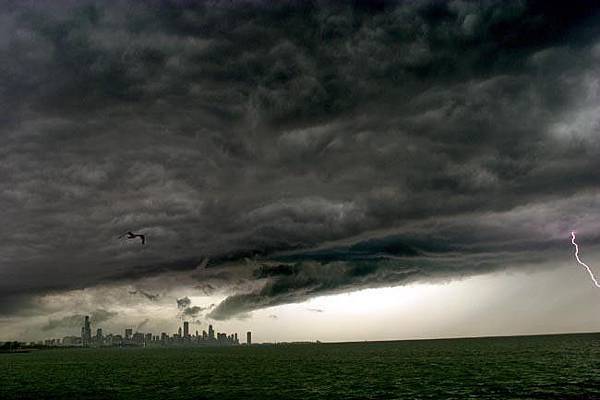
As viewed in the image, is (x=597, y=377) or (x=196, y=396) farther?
(x=597, y=377)

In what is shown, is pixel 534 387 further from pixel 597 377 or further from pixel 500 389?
pixel 597 377

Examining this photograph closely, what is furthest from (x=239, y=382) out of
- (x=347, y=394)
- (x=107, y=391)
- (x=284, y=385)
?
(x=347, y=394)

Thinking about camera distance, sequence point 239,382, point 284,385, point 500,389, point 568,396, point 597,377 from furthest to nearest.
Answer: point 239,382 → point 284,385 → point 597,377 → point 500,389 → point 568,396

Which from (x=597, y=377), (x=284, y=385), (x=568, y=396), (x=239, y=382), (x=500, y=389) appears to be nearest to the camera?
(x=568, y=396)

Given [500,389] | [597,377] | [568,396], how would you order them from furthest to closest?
1. [597,377]
2. [500,389]
3. [568,396]

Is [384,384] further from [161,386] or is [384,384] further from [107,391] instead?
[107,391]

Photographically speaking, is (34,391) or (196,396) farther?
(34,391)

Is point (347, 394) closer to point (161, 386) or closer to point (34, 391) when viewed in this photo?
point (161, 386)

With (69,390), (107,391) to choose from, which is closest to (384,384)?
(107,391)
